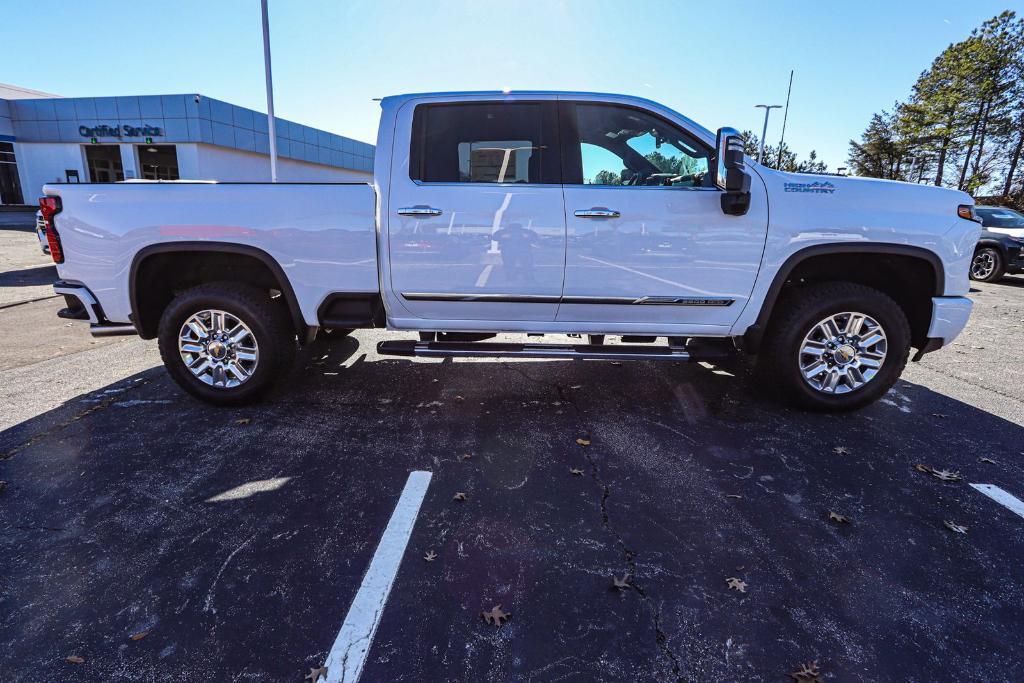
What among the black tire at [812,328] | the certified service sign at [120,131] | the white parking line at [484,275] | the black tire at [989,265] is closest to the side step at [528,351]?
the white parking line at [484,275]

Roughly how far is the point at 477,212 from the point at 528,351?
3.44ft

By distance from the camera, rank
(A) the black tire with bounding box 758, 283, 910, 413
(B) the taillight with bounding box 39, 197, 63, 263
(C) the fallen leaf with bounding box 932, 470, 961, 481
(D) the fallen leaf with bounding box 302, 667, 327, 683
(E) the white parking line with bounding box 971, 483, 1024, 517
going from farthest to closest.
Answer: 1. (A) the black tire with bounding box 758, 283, 910, 413
2. (B) the taillight with bounding box 39, 197, 63, 263
3. (C) the fallen leaf with bounding box 932, 470, 961, 481
4. (E) the white parking line with bounding box 971, 483, 1024, 517
5. (D) the fallen leaf with bounding box 302, 667, 327, 683

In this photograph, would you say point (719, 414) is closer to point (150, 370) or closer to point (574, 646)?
point (574, 646)

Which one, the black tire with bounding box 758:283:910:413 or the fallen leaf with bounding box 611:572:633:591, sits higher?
the black tire with bounding box 758:283:910:413

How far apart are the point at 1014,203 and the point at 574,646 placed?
42580 mm

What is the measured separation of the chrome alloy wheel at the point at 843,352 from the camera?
3.92m

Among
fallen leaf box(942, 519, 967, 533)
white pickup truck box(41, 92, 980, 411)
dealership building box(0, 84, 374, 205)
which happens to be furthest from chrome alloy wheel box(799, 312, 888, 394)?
dealership building box(0, 84, 374, 205)

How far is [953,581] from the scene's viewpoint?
2.34 metres

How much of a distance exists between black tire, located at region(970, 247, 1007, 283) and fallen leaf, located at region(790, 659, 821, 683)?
47.4ft

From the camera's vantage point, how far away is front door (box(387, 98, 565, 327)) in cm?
364

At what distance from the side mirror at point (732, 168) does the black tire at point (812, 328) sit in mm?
957

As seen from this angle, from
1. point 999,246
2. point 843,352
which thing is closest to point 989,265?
point 999,246

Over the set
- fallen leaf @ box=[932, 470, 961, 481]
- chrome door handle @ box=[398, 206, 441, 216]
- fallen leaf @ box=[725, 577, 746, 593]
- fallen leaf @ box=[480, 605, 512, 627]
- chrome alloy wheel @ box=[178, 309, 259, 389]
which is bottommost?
fallen leaf @ box=[480, 605, 512, 627]

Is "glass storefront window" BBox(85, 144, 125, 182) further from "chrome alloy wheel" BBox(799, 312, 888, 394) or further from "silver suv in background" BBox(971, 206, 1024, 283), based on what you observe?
"silver suv in background" BBox(971, 206, 1024, 283)
